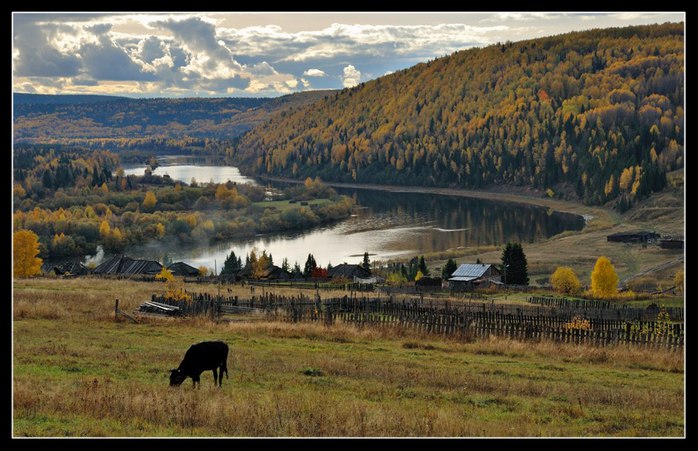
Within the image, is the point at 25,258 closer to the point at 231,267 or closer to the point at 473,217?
the point at 231,267

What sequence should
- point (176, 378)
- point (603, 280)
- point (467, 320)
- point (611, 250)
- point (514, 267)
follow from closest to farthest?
point (176, 378) < point (467, 320) < point (603, 280) < point (514, 267) < point (611, 250)

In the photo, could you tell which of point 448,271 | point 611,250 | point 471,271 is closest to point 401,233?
point 611,250

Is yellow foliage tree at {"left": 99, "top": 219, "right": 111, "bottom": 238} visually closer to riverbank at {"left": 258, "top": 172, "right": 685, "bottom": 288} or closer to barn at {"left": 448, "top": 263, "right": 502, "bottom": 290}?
riverbank at {"left": 258, "top": 172, "right": 685, "bottom": 288}

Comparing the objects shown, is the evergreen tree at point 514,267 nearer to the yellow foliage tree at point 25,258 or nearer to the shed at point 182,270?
the shed at point 182,270

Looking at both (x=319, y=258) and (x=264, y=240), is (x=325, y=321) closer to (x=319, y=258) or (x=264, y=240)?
(x=319, y=258)

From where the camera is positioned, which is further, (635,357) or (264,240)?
(264,240)

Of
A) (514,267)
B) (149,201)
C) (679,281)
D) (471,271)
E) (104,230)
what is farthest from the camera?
(149,201)

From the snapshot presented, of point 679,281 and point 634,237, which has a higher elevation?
point 634,237
